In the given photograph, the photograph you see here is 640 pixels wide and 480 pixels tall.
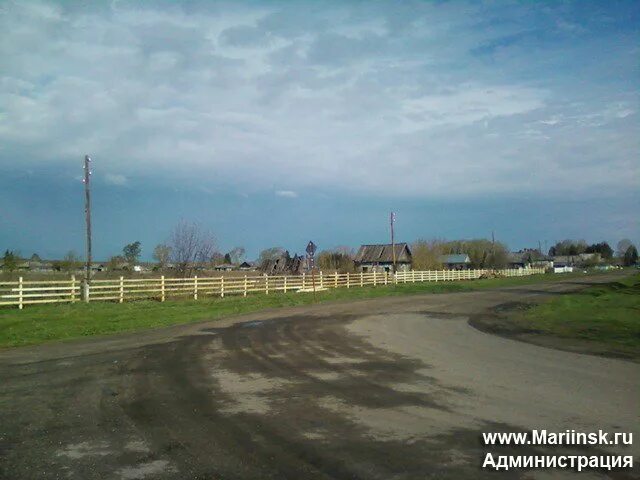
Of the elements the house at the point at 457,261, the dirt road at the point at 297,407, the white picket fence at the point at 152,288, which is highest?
the house at the point at 457,261

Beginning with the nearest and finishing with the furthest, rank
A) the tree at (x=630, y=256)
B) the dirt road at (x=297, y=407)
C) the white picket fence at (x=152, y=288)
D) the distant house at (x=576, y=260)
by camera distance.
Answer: the dirt road at (x=297, y=407), the white picket fence at (x=152, y=288), the distant house at (x=576, y=260), the tree at (x=630, y=256)

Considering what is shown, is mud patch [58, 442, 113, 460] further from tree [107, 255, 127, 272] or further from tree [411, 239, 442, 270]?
tree [411, 239, 442, 270]

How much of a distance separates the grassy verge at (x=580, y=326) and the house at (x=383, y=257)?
6091 centimetres

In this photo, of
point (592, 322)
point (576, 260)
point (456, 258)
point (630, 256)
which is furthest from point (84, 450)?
point (630, 256)

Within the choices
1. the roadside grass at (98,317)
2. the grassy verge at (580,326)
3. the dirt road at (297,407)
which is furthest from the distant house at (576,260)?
the dirt road at (297,407)

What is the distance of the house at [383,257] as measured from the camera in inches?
3364

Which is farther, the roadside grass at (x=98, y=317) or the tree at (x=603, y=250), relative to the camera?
the tree at (x=603, y=250)

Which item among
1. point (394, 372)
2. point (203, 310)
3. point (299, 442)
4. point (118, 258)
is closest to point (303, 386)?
point (394, 372)

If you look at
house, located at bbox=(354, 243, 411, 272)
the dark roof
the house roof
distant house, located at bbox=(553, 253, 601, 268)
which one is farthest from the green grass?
distant house, located at bbox=(553, 253, 601, 268)

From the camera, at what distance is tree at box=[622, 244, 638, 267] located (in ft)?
604

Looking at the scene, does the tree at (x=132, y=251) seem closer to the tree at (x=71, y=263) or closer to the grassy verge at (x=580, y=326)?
the tree at (x=71, y=263)

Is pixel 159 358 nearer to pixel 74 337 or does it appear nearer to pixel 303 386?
pixel 303 386

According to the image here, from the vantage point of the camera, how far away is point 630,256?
188 m

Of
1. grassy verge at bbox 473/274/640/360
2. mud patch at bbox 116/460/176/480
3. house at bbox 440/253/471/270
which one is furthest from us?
house at bbox 440/253/471/270
